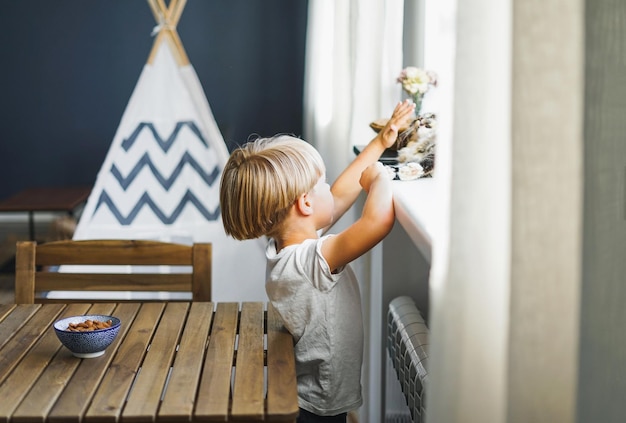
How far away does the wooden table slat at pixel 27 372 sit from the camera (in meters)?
1.30

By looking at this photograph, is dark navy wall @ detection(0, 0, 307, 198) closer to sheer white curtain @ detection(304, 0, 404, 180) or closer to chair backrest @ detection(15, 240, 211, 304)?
sheer white curtain @ detection(304, 0, 404, 180)

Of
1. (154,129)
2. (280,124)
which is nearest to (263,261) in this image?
(154,129)

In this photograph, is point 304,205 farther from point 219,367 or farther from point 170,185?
point 170,185

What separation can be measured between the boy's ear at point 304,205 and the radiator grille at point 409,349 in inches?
15.1

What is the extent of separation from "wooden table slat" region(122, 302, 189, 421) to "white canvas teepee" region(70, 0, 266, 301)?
1.63 meters

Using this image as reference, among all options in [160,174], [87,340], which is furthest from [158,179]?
[87,340]

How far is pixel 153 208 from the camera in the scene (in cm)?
355

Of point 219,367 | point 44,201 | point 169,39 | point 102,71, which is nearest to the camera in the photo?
point 219,367

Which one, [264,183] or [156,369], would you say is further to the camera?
[264,183]

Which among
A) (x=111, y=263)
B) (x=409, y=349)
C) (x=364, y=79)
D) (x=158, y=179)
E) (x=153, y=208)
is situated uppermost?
(x=364, y=79)

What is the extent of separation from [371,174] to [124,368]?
617 mm

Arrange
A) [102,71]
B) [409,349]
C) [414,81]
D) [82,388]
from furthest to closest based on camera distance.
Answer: [102,71]
[414,81]
[409,349]
[82,388]

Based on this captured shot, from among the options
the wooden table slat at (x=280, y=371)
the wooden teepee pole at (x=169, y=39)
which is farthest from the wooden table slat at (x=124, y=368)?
the wooden teepee pole at (x=169, y=39)

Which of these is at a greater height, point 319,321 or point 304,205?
point 304,205
